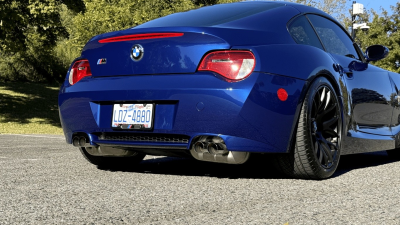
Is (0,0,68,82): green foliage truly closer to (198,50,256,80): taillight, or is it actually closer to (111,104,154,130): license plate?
(111,104,154,130): license plate

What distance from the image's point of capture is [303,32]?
454cm

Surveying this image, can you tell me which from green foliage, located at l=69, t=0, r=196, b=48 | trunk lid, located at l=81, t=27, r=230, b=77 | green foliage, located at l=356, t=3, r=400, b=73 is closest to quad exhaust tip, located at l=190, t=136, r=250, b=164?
trunk lid, located at l=81, t=27, r=230, b=77

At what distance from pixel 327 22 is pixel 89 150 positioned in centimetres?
259

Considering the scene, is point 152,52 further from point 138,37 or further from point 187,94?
point 187,94

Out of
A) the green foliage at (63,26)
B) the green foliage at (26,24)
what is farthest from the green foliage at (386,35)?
the green foliage at (26,24)

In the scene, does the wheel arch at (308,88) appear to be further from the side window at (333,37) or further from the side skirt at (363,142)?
the side window at (333,37)

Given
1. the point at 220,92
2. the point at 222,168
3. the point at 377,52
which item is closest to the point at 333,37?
the point at 377,52

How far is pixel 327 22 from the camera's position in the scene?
17.1 feet

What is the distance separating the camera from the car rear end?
3.69 meters

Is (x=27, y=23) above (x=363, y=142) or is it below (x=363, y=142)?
below

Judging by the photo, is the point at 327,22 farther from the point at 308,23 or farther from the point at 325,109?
the point at 325,109

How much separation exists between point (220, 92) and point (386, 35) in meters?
39.2

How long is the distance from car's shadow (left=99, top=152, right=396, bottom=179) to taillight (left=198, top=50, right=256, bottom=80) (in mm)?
939

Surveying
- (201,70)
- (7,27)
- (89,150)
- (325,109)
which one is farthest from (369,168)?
(7,27)
